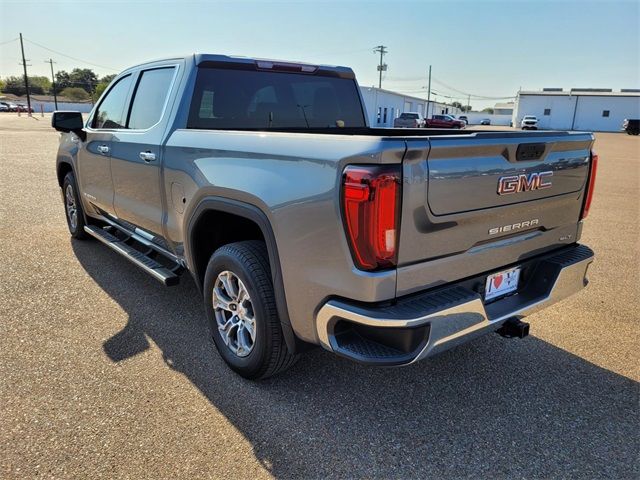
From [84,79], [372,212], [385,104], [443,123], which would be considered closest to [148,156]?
[372,212]

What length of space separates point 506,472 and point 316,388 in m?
1.14

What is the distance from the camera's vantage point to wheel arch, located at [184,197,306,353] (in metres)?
2.58

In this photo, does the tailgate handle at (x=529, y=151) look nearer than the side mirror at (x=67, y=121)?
Yes

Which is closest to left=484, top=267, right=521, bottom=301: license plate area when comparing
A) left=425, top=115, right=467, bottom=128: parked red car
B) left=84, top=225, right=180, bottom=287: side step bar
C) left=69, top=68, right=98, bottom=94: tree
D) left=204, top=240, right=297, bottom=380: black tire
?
left=204, top=240, right=297, bottom=380: black tire

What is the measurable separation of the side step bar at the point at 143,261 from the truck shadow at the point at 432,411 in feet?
1.41

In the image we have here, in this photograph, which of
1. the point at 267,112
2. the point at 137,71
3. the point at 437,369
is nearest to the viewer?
the point at 437,369

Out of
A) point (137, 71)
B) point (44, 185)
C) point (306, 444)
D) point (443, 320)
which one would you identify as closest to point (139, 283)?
point (137, 71)

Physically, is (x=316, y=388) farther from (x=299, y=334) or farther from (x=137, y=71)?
(x=137, y=71)

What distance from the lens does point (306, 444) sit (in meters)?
2.51

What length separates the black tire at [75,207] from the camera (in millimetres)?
5673

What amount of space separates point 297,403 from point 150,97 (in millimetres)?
2729

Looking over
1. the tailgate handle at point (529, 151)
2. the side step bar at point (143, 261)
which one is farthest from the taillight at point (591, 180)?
the side step bar at point (143, 261)

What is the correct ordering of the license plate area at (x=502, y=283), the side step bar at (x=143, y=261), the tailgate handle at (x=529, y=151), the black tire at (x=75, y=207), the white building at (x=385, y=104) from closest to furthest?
the tailgate handle at (x=529, y=151)
the license plate area at (x=502, y=283)
the side step bar at (x=143, y=261)
the black tire at (x=75, y=207)
the white building at (x=385, y=104)

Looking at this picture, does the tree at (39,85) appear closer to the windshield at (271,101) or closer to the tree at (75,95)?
the tree at (75,95)
